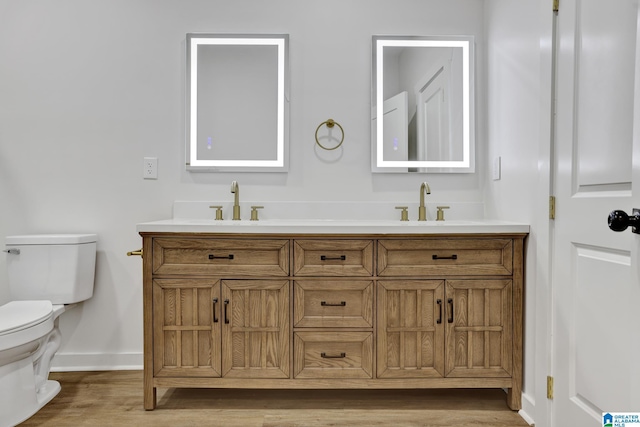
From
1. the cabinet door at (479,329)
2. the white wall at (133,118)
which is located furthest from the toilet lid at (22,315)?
the cabinet door at (479,329)

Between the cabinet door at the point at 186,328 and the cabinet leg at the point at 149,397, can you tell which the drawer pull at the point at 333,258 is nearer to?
the cabinet door at the point at 186,328

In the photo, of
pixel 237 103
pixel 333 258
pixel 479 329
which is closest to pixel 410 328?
pixel 479 329

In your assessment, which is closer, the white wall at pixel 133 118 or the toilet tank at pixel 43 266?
the toilet tank at pixel 43 266

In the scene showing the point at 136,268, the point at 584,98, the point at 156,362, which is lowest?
the point at 156,362

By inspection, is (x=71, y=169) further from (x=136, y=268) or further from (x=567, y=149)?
(x=567, y=149)

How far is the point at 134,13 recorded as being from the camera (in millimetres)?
2070

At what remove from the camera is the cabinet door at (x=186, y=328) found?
1597mm

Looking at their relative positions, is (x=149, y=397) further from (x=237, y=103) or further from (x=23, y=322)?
(x=237, y=103)

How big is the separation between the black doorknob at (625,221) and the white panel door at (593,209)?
0.09m

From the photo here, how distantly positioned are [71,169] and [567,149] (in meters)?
2.33

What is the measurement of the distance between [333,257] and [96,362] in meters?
1.50

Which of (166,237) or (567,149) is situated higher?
(567,149)

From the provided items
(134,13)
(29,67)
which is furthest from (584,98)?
(29,67)

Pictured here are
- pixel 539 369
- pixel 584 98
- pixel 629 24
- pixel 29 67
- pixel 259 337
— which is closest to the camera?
pixel 629 24
